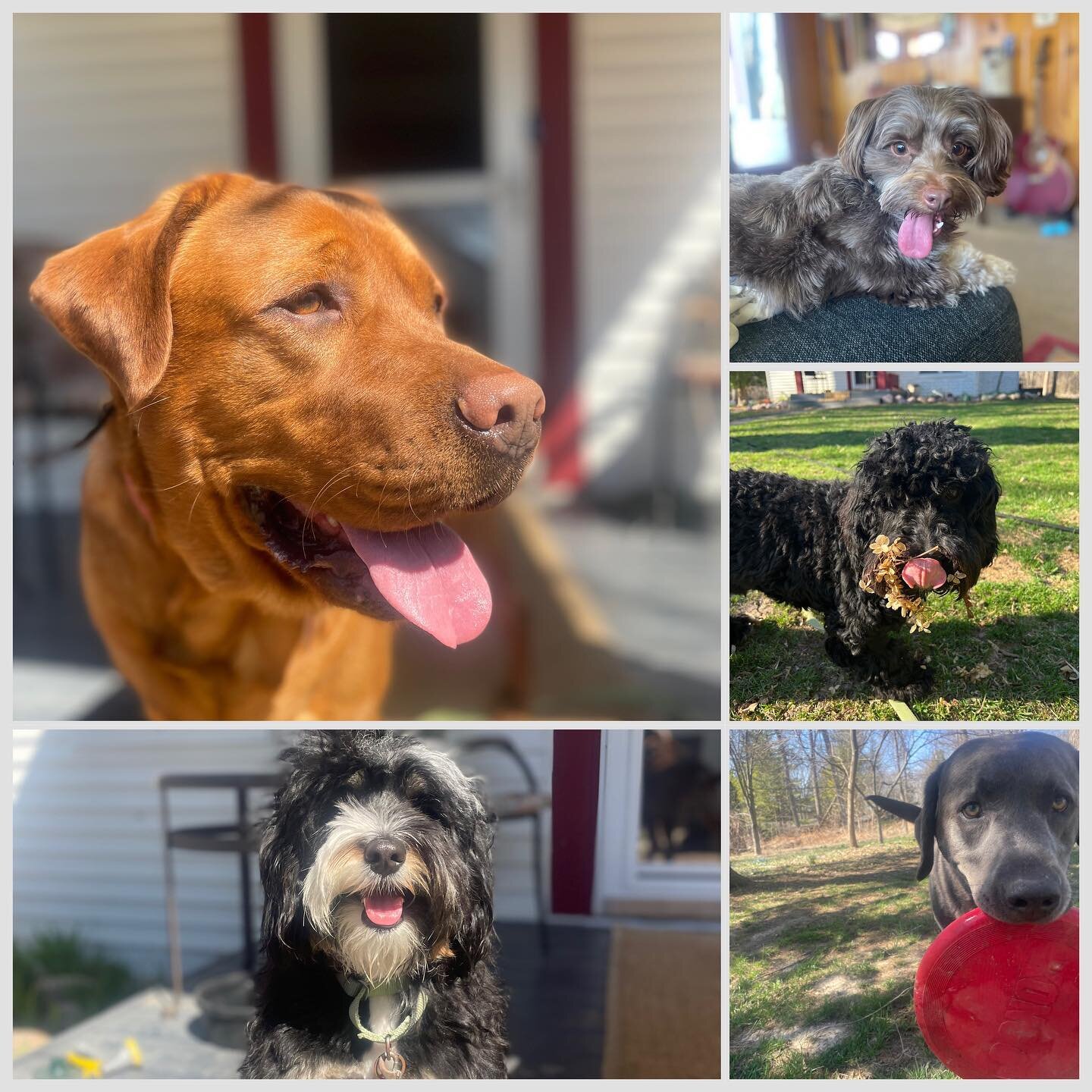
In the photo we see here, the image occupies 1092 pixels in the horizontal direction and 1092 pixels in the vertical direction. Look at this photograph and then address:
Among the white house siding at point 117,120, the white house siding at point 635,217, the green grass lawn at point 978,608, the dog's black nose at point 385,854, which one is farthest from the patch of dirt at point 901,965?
the white house siding at point 117,120

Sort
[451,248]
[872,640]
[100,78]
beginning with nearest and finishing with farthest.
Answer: [872,640] → [100,78] → [451,248]

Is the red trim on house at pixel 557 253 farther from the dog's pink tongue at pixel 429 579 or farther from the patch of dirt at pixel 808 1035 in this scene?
the patch of dirt at pixel 808 1035

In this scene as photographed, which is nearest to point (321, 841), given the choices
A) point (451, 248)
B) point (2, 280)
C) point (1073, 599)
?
point (2, 280)

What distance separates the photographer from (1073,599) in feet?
→ 7.50

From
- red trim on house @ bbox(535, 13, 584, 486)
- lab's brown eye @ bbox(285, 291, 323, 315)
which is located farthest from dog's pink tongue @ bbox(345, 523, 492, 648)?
red trim on house @ bbox(535, 13, 584, 486)

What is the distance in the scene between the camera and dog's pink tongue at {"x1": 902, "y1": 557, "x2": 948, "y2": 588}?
2131 millimetres

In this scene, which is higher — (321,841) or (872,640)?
(872,640)

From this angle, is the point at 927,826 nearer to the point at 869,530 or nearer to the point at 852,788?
the point at 852,788

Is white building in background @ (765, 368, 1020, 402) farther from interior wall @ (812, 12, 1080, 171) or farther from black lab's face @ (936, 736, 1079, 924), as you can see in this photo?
black lab's face @ (936, 736, 1079, 924)

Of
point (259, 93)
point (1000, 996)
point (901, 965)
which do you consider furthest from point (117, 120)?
point (1000, 996)

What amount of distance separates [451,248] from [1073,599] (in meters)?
2.71

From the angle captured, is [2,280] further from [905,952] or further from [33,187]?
[905,952]

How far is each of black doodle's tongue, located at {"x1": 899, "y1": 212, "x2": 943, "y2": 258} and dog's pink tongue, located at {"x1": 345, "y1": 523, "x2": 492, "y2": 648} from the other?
1150 mm

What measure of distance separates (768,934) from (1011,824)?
2.10 feet
